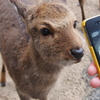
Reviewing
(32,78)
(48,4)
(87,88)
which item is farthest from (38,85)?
(87,88)

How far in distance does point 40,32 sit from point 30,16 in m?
0.20

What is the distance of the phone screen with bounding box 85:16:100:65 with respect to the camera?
174cm

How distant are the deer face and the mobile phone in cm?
8

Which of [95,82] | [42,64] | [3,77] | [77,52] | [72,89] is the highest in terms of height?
[77,52]

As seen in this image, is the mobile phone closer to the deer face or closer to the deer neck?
the deer face

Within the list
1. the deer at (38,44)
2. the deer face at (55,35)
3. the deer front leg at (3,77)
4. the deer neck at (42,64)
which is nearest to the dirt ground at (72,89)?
the deer front leg at (3,77)

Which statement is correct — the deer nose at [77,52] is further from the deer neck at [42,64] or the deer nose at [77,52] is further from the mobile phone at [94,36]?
the deer neck at [42,64]

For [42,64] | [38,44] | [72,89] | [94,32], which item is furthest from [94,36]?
[72,89]

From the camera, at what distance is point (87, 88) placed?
3.32 meters

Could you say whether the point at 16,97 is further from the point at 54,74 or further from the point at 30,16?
the point at 30,16

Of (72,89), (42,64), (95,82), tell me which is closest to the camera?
(95,82)

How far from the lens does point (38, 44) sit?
2.02m

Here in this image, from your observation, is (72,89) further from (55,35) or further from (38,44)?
(55,35)

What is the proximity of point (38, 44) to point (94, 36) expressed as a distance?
1.51 ft
